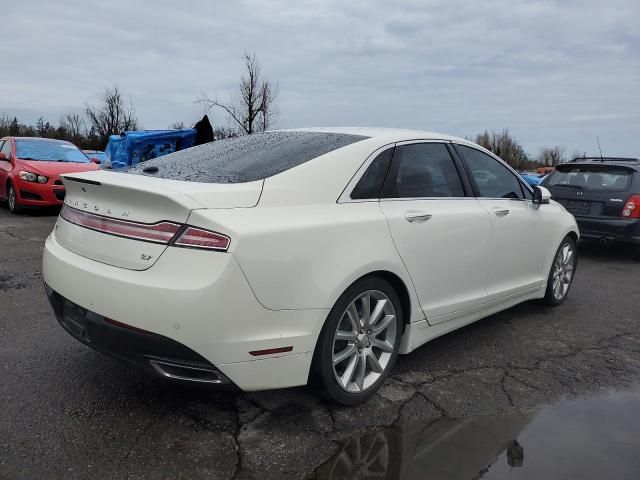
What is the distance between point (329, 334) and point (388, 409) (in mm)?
616

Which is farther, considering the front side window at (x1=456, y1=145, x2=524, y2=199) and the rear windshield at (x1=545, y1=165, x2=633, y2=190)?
the rear windshield at (x1=545, y1=165, x2=633, y2=190)

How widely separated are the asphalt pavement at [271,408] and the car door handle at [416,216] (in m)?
0.99

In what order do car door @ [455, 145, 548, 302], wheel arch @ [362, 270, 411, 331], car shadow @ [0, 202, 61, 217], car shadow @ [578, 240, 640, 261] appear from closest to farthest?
wheel arch @ [362, 270, 411, 331], car door @ [455, 145, 548, 302], car shadow @ [578, 240, 640, 261], car shadow @ [0, 202, 61, 217]

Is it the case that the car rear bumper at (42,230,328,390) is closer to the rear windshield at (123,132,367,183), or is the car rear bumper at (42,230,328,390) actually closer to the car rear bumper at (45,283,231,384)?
the car rear bumper at (45,283,231,384)

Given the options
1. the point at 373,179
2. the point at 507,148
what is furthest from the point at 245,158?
the point at 507,148

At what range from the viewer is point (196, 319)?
229 cm

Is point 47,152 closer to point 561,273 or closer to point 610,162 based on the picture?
point 561,273

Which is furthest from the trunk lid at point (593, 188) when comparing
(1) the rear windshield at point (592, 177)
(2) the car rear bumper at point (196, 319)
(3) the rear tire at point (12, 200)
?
(3) the rear tire at point (12, 200)

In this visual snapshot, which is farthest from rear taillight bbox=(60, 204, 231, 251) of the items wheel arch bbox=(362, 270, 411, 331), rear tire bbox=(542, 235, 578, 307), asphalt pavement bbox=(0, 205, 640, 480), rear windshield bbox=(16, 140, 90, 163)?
rear windshield bbox=(16, 140, 90, 163)

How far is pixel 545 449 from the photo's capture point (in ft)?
8.54

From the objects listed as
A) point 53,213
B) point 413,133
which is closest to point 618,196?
point 413,133

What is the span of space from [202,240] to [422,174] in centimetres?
169

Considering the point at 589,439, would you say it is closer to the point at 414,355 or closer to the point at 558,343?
the point at 414,355

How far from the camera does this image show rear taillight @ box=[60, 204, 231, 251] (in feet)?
Answer: 7.61
